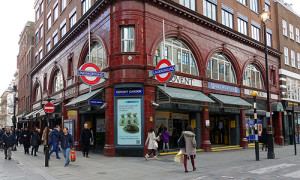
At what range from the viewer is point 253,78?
85.9ft

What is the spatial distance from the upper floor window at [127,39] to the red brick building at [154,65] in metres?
0.06

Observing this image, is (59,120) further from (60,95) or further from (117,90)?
(117,90)

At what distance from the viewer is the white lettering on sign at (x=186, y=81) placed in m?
17.9

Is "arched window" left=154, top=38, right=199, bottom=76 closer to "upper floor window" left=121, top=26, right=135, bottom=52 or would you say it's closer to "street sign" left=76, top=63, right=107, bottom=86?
"upper floor window" left=121, top=26, right=135, bottom=52

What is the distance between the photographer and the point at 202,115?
19641 mm

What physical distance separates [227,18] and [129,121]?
546 inches

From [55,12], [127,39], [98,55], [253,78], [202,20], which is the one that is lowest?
[253,78]

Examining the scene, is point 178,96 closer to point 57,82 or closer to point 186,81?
point 186,81

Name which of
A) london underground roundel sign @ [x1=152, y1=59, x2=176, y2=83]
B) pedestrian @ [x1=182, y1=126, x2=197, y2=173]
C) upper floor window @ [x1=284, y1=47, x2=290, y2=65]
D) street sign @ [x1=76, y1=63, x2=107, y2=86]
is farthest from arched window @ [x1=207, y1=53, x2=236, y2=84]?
pedestrian @ [x1=182, y1=126, x2=197, y2=173]

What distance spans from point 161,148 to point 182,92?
166 inches

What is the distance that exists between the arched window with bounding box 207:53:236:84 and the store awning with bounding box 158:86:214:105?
3878 millimetres

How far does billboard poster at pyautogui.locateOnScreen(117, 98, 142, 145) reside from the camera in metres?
15.7

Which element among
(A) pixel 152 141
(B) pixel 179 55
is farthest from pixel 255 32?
(A) pixel 152 141

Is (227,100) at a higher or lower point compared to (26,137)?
higher
